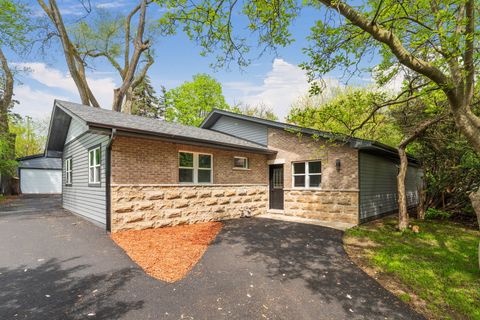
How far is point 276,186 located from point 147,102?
26.4 meters

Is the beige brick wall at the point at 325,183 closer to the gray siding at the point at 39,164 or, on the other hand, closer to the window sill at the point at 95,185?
the window sill at the point at 95,185

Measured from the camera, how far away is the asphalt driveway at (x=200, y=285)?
337 centimetres

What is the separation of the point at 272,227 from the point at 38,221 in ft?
29.0

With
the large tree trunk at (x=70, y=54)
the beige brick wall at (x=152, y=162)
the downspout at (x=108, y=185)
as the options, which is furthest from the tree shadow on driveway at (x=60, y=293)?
the large tree trunk at (x=70, y=54)

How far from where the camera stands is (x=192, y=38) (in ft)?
18.3

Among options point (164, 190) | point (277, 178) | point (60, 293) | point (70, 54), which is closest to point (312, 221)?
point (277, 178)

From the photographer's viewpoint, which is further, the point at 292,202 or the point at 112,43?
the point at 112,43

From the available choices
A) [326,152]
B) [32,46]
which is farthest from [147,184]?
[32,46]

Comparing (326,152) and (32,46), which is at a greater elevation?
(32,46)

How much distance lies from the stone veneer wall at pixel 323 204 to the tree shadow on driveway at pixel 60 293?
25.4 ft

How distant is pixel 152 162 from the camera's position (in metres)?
8.18

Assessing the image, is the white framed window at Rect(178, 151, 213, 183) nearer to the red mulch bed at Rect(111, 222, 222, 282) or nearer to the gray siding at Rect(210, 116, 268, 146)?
the red mulch bed at Rect(111, 222, 222, 282)

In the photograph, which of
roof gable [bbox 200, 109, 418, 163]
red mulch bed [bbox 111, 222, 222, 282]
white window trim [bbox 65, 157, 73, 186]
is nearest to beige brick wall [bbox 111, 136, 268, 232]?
red mulch bed [bbox 111, 222, 222, 282]

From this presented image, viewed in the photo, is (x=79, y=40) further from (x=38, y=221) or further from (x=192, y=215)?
(x=192, y=215)
